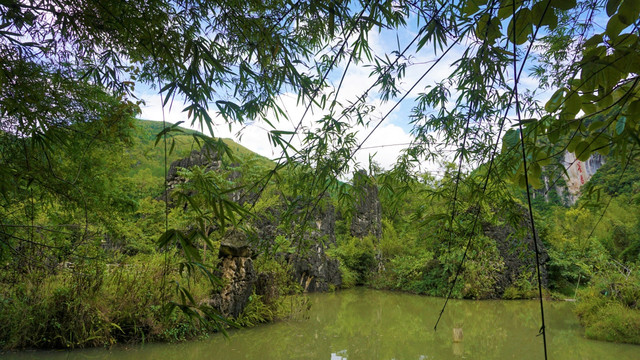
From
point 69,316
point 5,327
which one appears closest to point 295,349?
point 69,316

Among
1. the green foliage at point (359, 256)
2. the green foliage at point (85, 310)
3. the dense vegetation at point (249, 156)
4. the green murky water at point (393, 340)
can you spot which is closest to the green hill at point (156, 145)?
the dense vegetation at point (249, 156)

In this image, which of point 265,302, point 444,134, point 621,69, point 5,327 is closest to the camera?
point 621,69

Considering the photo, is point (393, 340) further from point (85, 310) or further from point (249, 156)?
point (249, 156)

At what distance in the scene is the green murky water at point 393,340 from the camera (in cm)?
452

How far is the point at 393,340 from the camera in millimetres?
5520

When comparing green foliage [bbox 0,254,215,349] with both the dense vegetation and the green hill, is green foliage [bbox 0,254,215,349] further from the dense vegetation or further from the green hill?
the green hill

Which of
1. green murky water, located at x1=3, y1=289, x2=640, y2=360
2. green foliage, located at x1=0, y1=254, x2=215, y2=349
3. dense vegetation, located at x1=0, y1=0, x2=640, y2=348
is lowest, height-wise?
green murky water, located at x1=3, y1=289, x2=640, y2=360

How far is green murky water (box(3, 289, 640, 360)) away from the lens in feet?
14.8

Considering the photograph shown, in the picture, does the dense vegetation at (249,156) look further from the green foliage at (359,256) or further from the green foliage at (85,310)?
the green foliage at (359,256)

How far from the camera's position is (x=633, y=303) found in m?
5.55

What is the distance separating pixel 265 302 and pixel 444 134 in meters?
5.02

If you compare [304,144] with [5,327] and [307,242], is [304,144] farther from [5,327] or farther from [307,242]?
[5,327]

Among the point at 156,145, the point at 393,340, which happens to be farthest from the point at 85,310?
the point at 156,145

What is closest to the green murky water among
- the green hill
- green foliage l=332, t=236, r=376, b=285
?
the green hill
